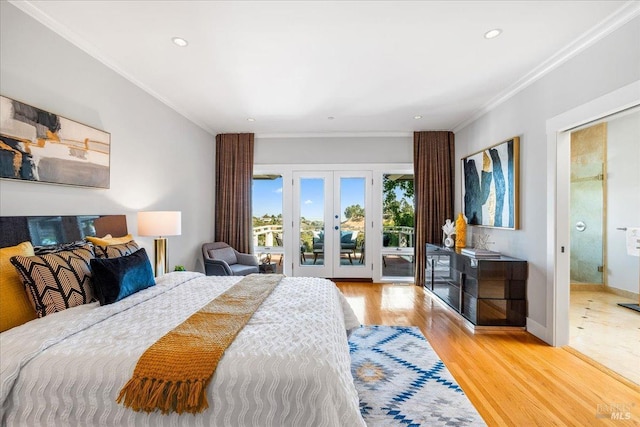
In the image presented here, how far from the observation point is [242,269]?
13.5 ft

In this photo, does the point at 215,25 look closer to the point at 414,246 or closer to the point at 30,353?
the point at 30,353

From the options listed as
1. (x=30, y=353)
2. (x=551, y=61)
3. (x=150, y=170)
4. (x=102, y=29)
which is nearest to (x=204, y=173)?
(x=150, y=170)

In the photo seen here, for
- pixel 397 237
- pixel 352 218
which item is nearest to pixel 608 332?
pixel 397 237

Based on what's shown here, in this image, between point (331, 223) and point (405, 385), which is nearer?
point (405, 385)

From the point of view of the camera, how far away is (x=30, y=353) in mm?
1185

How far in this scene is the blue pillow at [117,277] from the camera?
5.82 ft

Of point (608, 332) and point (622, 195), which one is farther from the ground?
point (622, 195)

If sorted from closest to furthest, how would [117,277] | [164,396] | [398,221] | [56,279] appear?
[164,396] → [56,279] → [117,277] → [398,221]

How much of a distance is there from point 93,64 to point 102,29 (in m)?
0.44

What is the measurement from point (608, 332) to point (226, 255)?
4538mm

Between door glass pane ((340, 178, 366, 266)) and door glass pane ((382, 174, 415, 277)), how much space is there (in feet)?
1.26

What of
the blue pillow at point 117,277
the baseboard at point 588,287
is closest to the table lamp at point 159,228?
the blue pillow at point 117,277

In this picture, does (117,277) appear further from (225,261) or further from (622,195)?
(622,195)

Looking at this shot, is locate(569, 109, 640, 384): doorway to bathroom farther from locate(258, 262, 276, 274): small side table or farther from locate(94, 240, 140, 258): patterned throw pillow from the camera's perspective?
locate(94, 240, 140, 258): patterned throw pillow
